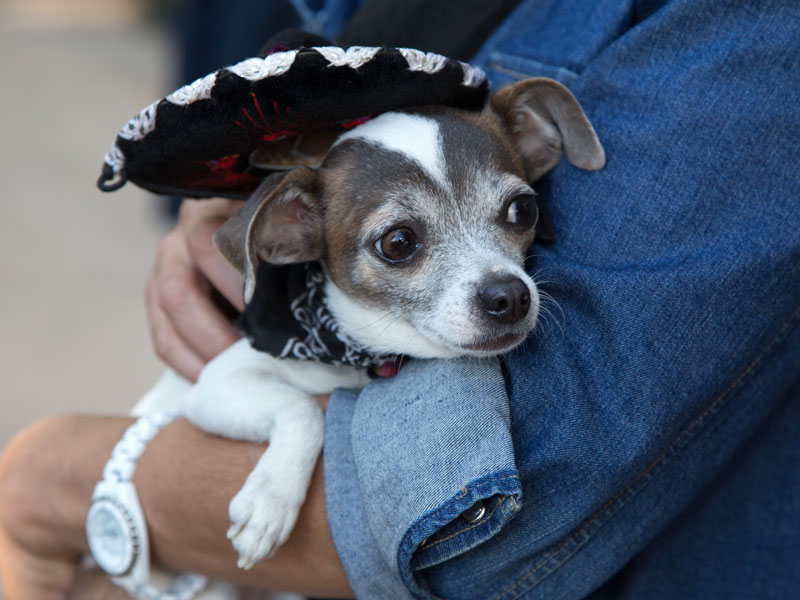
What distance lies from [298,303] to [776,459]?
96 cm

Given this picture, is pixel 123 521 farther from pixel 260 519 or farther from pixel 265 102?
pixel 265 102

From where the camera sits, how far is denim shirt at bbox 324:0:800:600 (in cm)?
116

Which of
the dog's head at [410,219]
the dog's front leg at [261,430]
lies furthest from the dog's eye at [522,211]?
the dog's front leg at [261,430]

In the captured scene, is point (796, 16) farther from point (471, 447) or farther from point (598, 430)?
point (471, 447)

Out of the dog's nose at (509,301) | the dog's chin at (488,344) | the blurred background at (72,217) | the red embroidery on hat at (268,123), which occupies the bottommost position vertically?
the blurred background at (72,217)

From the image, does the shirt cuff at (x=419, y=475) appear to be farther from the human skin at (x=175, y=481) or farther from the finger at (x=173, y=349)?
the finger at (x=173, y=349)

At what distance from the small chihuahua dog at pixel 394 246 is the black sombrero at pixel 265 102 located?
0.11m

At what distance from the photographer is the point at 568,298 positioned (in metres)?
1.28

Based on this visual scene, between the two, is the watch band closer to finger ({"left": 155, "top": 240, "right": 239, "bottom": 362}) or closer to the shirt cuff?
finger ({"left": 155, "top": 240, "right": 239, "bottom": 362})

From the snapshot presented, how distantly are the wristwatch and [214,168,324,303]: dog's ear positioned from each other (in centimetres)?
39

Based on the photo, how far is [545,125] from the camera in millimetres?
1595

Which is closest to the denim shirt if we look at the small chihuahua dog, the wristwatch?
the small chihuahua dog

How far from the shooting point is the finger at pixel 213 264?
1764 mm

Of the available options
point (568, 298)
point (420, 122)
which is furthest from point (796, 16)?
point (420, 122)
